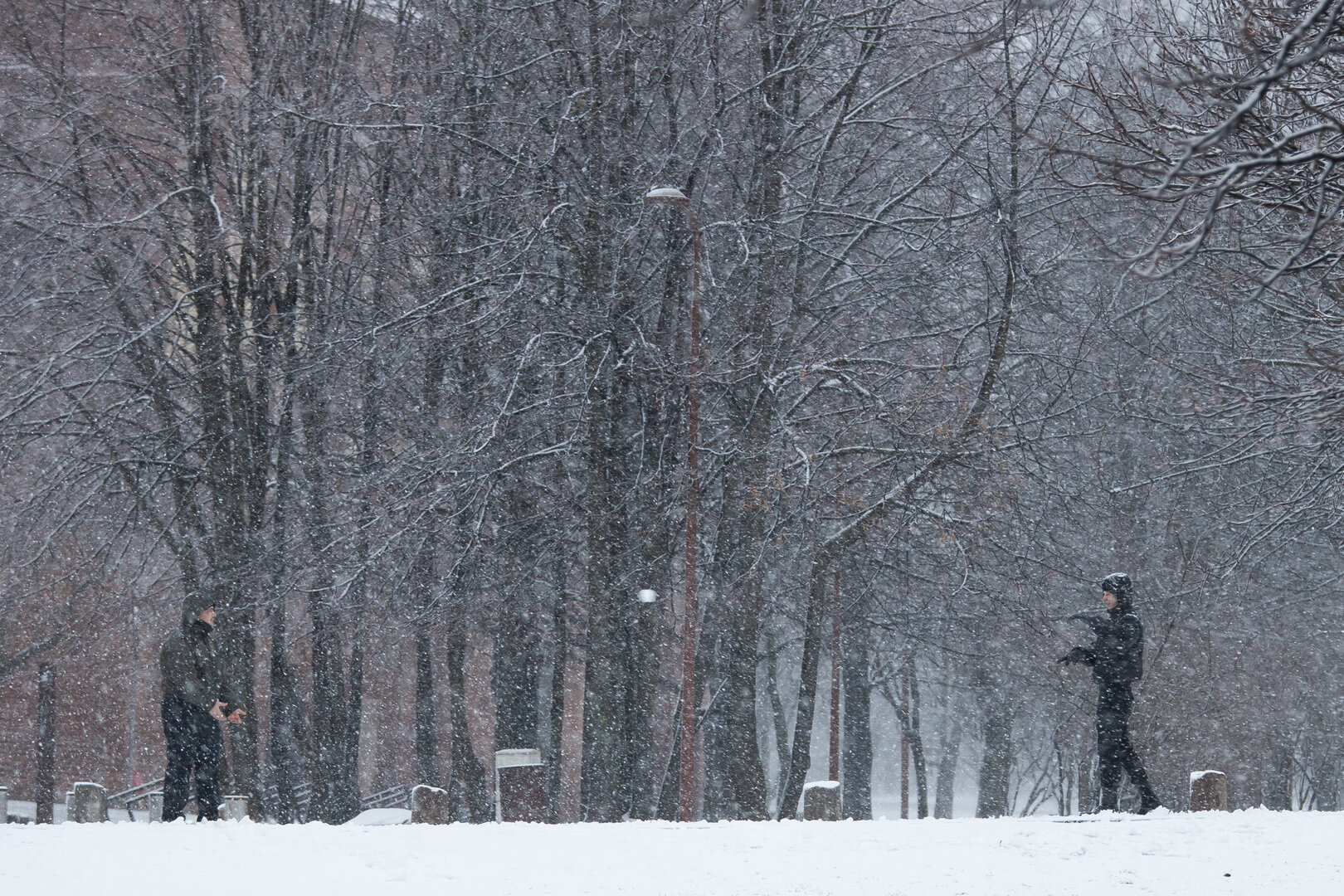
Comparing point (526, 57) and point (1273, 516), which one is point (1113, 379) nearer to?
point (1273, 516)

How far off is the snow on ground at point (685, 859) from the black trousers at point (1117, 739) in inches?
34.5

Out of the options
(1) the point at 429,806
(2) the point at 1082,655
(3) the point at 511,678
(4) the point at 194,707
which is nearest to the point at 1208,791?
(2) the point at 1082,655

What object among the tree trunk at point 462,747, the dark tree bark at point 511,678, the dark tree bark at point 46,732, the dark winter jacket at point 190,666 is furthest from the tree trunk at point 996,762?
the dark tree bark at point 46,732

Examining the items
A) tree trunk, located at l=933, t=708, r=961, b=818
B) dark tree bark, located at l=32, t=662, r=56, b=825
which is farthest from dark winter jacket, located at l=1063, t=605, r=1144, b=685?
tree trunk, located at l=933, t=708, r=961, b=818

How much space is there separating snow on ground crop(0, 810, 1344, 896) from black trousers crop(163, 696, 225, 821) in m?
1.08

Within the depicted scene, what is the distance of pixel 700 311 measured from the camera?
17641 mm

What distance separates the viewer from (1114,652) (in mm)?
11703

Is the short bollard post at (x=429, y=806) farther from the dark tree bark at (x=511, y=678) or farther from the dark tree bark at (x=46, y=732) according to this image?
the dark tree bark at (x=46, y=732)

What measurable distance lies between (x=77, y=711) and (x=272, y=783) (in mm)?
12341

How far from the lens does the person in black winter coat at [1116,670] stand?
460 inches

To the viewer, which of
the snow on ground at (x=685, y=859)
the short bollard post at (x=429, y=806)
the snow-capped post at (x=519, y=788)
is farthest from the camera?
the snow-capped post at (x=519, y=788)

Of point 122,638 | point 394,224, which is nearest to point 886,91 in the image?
point 394,224

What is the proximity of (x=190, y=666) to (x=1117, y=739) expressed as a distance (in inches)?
314

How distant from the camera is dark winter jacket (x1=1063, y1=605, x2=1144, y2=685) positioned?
11.7 metres
